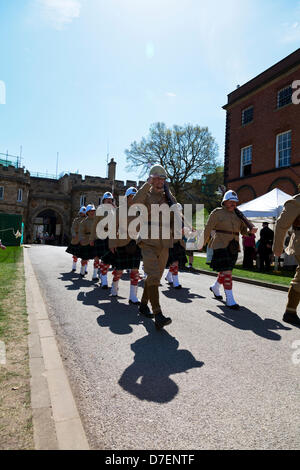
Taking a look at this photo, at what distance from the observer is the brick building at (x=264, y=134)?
17.9 meters

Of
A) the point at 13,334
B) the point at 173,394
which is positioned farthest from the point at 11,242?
the point at 173,394

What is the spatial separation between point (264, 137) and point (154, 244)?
1806 centimetres

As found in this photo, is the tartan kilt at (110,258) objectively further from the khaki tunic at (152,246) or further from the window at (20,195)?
the window at (20,195)

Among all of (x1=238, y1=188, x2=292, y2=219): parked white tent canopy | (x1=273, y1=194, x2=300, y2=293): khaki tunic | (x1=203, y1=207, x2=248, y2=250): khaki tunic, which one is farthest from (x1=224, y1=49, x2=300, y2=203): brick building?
(x1=273, y1=194, x2=300, y2=293): khaki tunic

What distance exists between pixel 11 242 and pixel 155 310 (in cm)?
2508

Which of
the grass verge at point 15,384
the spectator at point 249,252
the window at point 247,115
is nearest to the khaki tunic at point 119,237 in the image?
the grass verge at point 15,384

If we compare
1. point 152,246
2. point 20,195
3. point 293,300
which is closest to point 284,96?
point 293,300

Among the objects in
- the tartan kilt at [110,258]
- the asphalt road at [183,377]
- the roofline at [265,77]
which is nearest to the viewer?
the asphalt road at [183,377]

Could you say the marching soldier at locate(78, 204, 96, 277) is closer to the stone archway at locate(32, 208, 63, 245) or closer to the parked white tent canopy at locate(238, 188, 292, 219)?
the parked white tent canopy at locate(238, 188, 292, 219)

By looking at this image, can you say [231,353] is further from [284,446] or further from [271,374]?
[284,446]

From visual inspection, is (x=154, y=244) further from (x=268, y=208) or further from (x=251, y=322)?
(x=268, y=208)

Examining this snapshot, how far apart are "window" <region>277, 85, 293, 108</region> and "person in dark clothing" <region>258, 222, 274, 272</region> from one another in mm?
9947

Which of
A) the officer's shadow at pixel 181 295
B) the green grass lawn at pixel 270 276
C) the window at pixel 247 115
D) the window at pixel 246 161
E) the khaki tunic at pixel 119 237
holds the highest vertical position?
the window at pixel 247 115

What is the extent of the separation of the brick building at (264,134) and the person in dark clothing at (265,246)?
599cm
